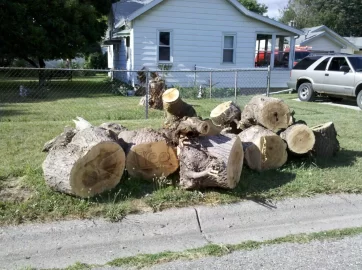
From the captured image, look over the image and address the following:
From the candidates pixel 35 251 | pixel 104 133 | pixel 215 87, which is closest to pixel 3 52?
pixel 215 87

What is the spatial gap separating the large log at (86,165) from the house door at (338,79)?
34.2 ft

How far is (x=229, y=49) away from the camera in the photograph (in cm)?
1756

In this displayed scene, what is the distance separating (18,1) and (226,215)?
14129 millimetres

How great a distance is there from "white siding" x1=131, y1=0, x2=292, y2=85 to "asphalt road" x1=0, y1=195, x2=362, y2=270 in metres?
12.7

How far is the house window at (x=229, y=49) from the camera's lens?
1747 cm

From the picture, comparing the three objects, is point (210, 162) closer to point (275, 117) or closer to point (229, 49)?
point (275, 117)

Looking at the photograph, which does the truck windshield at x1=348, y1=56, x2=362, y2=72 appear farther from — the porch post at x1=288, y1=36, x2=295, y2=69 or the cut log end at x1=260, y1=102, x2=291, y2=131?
the cut log end at x1=260, y1=102, x2=291, y2=131

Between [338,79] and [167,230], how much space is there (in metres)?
11.0

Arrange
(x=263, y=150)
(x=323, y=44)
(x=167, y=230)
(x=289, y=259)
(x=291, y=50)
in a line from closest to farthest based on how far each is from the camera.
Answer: (x=289, y=259) < (x=167, y=230) < (x=263, y=150) < (x=291, y=50) < (x=323, y=44)

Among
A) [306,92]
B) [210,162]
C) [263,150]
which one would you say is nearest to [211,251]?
[210,162]

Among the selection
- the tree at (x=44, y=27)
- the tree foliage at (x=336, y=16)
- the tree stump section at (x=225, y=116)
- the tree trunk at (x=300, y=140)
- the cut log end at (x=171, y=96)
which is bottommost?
the tree trunk at (x=300, y=140)

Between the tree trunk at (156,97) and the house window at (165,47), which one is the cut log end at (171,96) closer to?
the tree trunk at (156,97)

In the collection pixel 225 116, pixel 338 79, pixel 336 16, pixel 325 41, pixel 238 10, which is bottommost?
pixel 225 116

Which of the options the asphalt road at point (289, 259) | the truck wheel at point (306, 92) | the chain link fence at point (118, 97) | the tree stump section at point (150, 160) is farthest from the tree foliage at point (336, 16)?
the asphalt road at point (289, 259)
